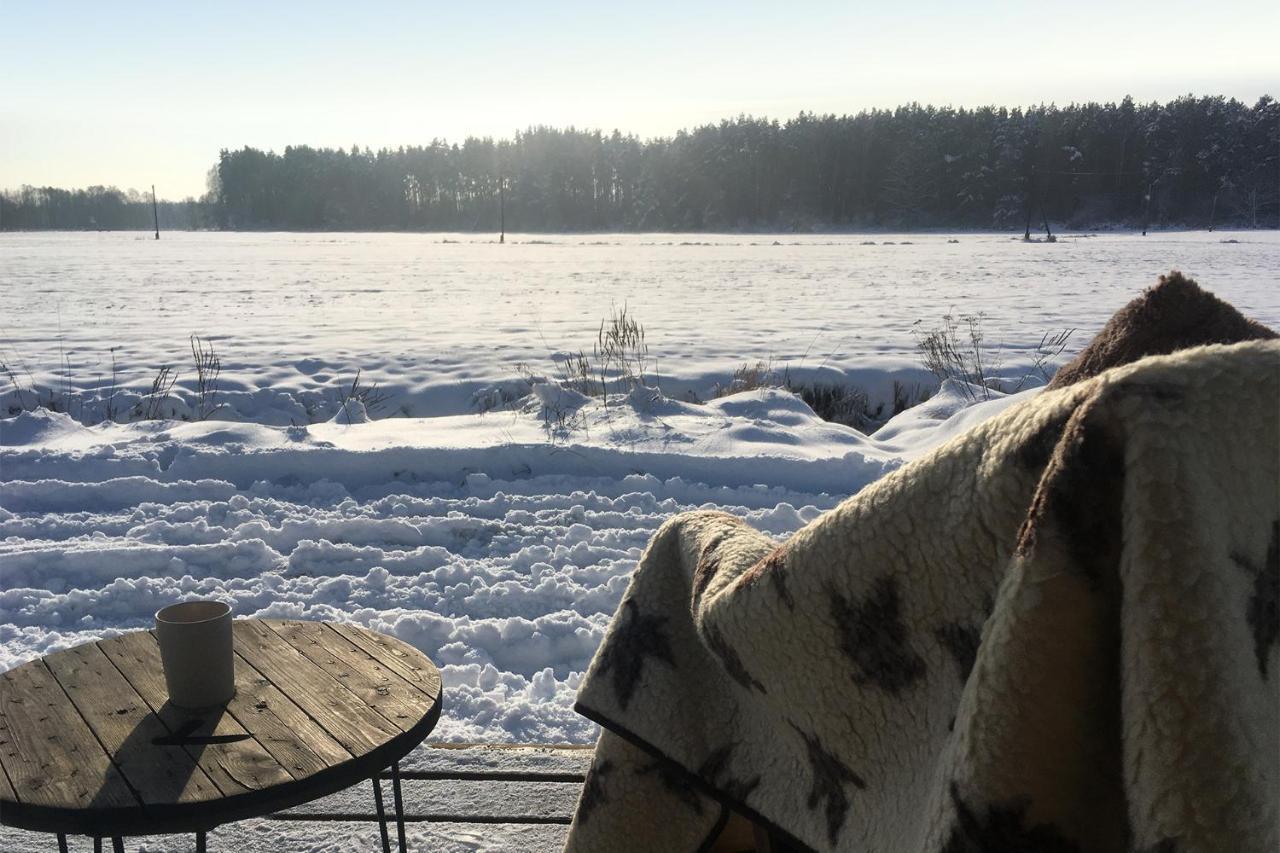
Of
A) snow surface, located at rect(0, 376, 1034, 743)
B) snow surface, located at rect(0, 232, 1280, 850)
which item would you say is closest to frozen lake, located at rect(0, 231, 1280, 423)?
snow surface, located at rect(0, 232, 1280, 850)

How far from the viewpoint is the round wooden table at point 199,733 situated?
52.2 inches

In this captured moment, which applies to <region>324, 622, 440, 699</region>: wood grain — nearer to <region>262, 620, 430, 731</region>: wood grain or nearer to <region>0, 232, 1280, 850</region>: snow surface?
<region>262, 620, 430, 731</region>: wood grain

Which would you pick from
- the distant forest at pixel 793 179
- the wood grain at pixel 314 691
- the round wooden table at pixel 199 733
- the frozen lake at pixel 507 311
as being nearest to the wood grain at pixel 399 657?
the round wooden table at pixel 199 733

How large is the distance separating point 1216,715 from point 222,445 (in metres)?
5.64

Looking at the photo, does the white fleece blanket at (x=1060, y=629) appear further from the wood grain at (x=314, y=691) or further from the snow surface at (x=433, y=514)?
the snow surface at (x=433, y=514)

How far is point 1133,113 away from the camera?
61.5 metres

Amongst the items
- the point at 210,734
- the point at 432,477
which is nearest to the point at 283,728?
the point at 210,734

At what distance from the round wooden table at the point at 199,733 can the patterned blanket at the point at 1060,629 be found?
772 mm

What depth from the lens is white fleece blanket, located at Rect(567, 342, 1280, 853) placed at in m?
0.70

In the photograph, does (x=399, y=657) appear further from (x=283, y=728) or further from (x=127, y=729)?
(x=127, y=729)

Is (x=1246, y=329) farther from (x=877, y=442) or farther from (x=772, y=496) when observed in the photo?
(x=877, y=442)

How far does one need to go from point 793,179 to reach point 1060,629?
73.7m

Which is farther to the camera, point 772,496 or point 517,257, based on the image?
point 517,257

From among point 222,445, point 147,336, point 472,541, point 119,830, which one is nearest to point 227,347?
point 147,336
